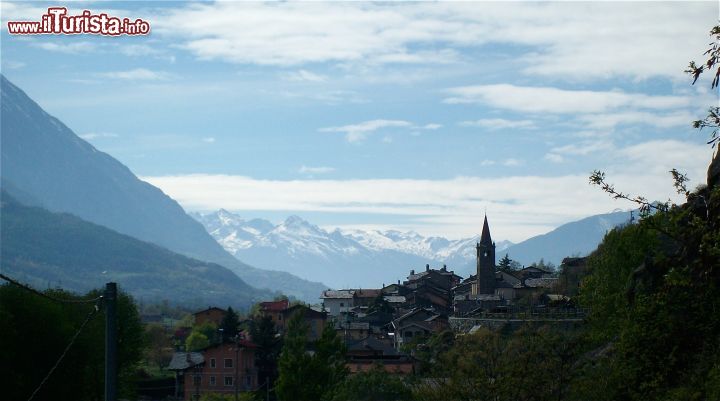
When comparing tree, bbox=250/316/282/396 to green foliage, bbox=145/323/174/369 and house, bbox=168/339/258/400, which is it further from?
green foliage, bbox=145/323/174/369

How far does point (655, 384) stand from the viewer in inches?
1193

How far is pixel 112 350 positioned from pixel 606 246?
48028 mm

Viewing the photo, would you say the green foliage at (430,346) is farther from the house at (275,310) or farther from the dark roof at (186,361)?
the house at (275,310)

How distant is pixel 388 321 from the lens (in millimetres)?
151625

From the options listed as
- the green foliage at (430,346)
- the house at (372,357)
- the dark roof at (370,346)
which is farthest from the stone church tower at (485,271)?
the dark roof at (370,346)

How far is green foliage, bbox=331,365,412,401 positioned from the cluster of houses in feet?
34.8

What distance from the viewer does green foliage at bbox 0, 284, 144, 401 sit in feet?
178

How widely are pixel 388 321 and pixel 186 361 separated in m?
53.4

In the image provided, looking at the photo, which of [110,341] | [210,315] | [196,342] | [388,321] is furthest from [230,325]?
[110,341]

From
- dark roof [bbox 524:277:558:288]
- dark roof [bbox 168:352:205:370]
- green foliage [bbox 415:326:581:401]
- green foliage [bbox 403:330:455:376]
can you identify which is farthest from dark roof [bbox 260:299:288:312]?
green foliage [bbox 415:326:581:401]

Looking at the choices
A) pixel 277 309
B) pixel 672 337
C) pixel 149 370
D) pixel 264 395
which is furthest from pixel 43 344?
pixel 277 309

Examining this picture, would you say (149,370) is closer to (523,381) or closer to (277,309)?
(277,309)

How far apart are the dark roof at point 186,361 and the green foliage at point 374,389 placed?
139 ft

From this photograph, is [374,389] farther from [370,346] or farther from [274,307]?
[274,307]
